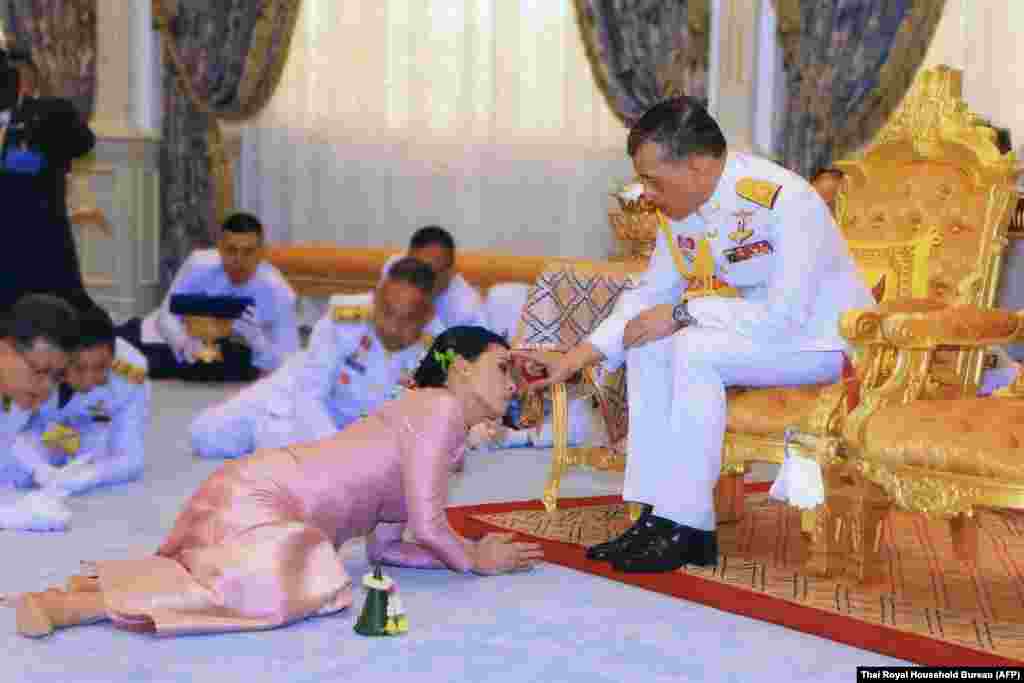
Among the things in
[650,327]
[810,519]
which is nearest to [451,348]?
[650,327]

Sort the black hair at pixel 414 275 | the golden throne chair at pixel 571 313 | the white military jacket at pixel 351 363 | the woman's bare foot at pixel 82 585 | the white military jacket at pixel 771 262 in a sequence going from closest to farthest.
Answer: the woman's bare foot at pixel 82 585 → the white military jacket at pixel 771 262 → the golden throne chair at pixel 571 313 → the black hair at pixel 414 275 → the white military jacket at pixel 351 363

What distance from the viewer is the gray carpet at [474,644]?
3.08m

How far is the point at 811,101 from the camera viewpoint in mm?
7570

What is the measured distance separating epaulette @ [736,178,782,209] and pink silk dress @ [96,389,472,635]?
95 centimetres

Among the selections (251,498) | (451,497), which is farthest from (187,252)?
(251,498)

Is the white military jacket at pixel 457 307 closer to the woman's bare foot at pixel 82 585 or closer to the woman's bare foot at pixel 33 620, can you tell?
the woman's bare foot at pixel 82 585

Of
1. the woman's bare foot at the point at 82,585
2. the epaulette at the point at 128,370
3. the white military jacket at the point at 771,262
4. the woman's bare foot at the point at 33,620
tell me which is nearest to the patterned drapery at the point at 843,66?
the white military jacket at the point at 771,262

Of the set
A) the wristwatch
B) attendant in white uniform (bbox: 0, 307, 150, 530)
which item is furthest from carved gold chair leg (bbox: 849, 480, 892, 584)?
attendant in white uniform (bbox: 0, 307, 150, 530)

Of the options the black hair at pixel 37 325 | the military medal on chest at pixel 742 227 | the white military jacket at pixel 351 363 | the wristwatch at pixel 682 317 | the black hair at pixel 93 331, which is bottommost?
the white military jacket at pixel 351 363

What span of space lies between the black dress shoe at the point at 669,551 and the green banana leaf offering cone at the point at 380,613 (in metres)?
0.77

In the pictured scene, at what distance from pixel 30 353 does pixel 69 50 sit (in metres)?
6.26

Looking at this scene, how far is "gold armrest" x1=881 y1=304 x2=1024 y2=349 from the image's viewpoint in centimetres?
381

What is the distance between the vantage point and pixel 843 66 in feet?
24.6

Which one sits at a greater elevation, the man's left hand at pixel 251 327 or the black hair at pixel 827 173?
the black hair at pixel 827 173
